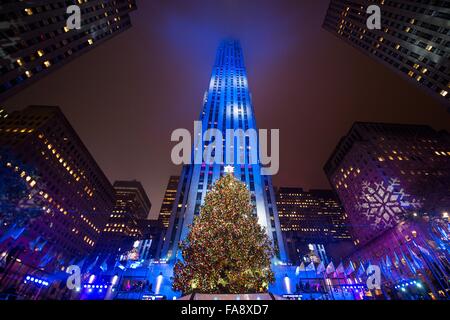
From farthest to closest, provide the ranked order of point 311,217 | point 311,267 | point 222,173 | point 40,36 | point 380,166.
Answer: point 311,217 < point 380,166 < point 222,173 < point 40,36 < point 311,267

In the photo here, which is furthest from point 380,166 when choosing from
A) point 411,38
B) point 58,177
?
point 58,177

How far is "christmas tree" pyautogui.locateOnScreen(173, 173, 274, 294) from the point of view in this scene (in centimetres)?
1533

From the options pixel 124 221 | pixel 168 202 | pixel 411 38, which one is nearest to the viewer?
pixel 411 38

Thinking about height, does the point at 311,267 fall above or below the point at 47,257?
above

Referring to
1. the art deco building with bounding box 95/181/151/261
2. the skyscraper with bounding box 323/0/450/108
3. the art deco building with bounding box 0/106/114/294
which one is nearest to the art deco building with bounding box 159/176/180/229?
the art deco building with bounding box 95/181/151/261

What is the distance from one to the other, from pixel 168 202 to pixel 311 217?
303 feet

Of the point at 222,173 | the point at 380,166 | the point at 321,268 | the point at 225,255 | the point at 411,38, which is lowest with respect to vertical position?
the point at 225,255

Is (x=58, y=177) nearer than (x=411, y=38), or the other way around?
(x=411, y=38)

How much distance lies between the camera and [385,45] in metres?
48.9

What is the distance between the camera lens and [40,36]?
122ft

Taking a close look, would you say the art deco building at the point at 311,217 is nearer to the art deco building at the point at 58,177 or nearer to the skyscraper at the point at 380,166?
the skyscraper at the point at 380,166

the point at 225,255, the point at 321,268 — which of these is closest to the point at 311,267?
the point at 321,268

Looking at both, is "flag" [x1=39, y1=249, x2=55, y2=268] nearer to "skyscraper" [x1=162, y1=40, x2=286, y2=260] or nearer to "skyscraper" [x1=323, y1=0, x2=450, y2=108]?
"skyscraper" [x1=162, y1=40, x2=286, y2=260]

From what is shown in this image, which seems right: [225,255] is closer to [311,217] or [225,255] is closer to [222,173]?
[222,173]
